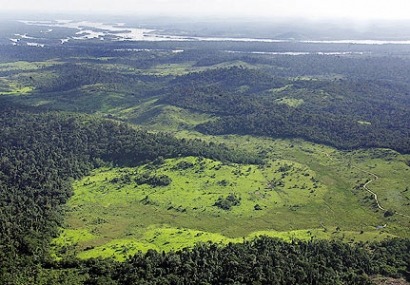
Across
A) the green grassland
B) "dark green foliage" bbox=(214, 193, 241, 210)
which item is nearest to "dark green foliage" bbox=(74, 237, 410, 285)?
the green grassland

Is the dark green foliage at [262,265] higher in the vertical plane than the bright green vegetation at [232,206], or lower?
higher

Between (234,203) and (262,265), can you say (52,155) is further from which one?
(262,265)

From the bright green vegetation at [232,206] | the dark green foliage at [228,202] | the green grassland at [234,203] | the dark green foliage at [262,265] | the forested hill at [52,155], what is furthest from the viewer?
the dark green foliage at [228,202]

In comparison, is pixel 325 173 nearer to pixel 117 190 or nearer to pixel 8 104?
pixel 117 190

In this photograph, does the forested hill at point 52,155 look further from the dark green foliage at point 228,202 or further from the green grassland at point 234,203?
the dark green foliage at point 228,202

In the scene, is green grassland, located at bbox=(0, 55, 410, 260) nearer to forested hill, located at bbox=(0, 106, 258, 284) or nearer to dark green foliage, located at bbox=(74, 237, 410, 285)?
forested hill, located at bbox=(0, 106, 258, 284)

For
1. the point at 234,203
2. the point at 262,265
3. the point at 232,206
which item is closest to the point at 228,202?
the point at 232,206

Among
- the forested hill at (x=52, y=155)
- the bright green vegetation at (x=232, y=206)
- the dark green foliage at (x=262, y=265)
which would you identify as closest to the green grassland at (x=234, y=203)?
the bright green vegetation at (x=232, y=206)
